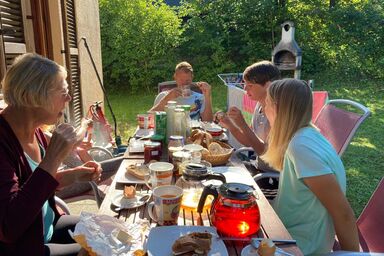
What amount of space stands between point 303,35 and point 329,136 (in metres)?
9.59

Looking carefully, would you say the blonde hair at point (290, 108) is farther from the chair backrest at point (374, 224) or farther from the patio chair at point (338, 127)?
the patio chair at point (338, 127)

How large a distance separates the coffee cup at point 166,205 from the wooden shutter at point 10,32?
1925 millimetres

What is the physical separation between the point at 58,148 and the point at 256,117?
79.3 inches

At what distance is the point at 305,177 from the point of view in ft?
4.87

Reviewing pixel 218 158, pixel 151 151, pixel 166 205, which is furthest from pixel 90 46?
pixel 166 205

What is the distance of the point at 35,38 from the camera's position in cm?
372

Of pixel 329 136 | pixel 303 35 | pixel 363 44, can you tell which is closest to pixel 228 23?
pixel 303 35

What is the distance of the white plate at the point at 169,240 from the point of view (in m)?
Answer: 1.14

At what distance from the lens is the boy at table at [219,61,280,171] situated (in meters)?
2.61

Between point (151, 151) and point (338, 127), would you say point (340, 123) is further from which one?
point (151, 151)

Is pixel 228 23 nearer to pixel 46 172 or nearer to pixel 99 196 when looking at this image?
pixel 99 196

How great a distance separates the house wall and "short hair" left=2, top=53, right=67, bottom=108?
370 centimetres

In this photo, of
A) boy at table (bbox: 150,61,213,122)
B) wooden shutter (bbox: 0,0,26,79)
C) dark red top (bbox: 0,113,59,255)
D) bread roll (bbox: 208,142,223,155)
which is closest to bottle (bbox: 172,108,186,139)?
bread roll (bbox: 208,142,223,155)

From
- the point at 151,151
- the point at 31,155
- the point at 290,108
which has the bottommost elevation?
the point at 151,151
